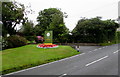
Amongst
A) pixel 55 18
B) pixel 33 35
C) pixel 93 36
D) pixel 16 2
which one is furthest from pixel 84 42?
pixel 16 2

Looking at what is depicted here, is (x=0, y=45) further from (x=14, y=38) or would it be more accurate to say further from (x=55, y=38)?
(x=55, y=38)

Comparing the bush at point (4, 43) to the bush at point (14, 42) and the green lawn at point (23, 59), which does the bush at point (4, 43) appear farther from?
the green lawn at point (23, 59)

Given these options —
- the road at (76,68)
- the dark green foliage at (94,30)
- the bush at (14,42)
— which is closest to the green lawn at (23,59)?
the road at (76,68)

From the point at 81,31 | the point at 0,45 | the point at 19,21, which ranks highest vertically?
the point at 19,21

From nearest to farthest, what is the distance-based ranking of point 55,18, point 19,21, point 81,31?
point 19,21 → point 55,18 → point 81,31

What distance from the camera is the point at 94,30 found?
102 feet

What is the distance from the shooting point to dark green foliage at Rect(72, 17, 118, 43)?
2973 centimetres

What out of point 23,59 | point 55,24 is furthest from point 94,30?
point 23,59

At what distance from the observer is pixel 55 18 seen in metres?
29.9

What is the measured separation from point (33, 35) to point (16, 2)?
13.4 m

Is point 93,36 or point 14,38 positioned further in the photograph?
point 93,36

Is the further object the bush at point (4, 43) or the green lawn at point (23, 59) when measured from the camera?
the bush at point (4, 43)

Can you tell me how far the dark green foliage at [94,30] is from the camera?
2973 cm

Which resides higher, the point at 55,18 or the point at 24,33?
the point at 55,18
